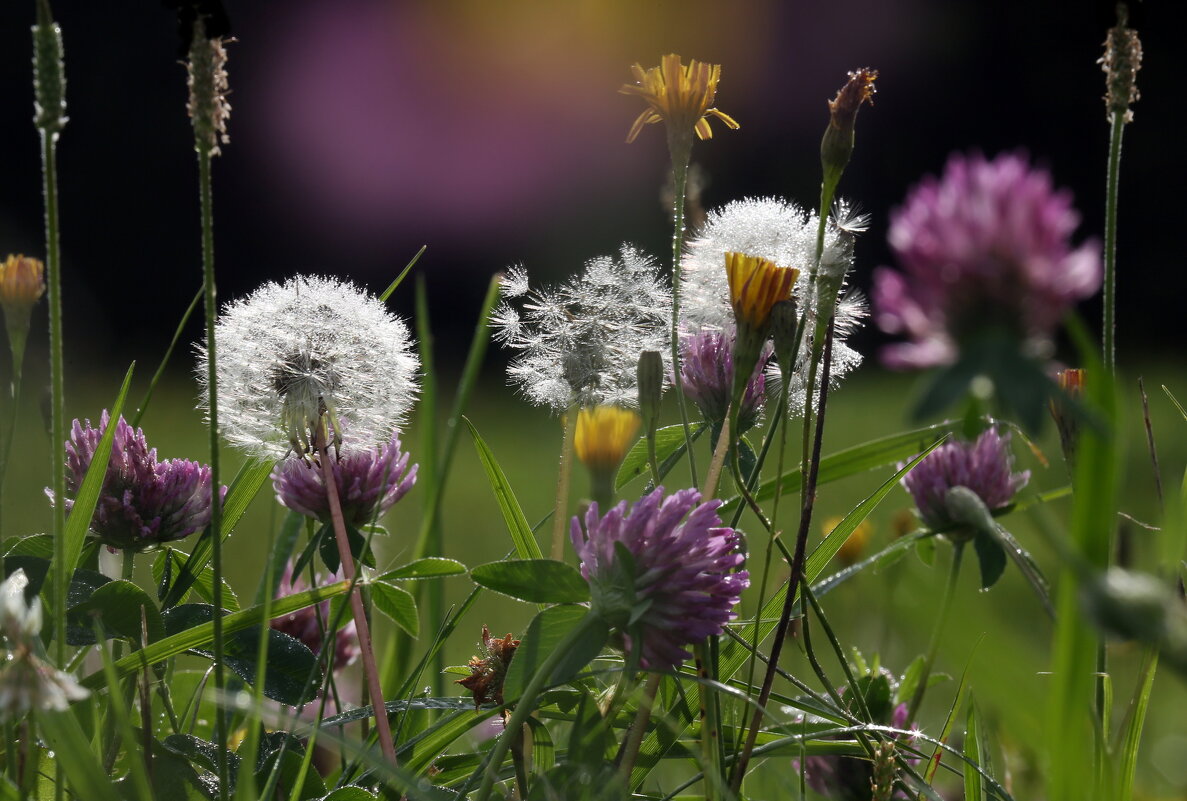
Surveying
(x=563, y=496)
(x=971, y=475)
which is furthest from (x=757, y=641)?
(x=971, y=475)

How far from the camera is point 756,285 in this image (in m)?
0.81

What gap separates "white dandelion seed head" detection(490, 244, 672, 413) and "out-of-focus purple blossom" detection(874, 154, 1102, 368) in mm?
693

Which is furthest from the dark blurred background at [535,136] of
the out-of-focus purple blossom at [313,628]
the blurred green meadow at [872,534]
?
the out-of-focus purple blossom at [313,628]

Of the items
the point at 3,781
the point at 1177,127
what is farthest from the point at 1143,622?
the point at 1177,127

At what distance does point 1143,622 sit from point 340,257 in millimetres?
7825

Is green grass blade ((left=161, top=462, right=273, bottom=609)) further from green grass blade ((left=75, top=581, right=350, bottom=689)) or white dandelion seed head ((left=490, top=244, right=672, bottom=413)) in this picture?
white dandelion seed head ((left=490, top=244, right=672, bottom=413))

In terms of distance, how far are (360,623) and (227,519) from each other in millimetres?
261

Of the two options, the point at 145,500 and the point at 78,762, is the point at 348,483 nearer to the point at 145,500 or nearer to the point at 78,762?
the point at 145,500

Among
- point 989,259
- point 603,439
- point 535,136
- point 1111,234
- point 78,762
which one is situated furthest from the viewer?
point 535,136

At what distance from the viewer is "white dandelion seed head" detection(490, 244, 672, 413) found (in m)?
1.13

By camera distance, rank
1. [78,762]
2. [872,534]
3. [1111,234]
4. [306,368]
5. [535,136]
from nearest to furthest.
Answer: [78,762] < [1111,234] < [306,368] < [872,534] < [535,136]

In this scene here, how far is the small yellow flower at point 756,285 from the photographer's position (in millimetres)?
811

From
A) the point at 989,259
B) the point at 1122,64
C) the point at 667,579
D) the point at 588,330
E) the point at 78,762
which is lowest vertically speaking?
the point at 78,762

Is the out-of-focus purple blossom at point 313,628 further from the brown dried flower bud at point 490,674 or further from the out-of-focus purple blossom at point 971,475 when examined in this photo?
the out-of-focus purple blossom at point 971,475
